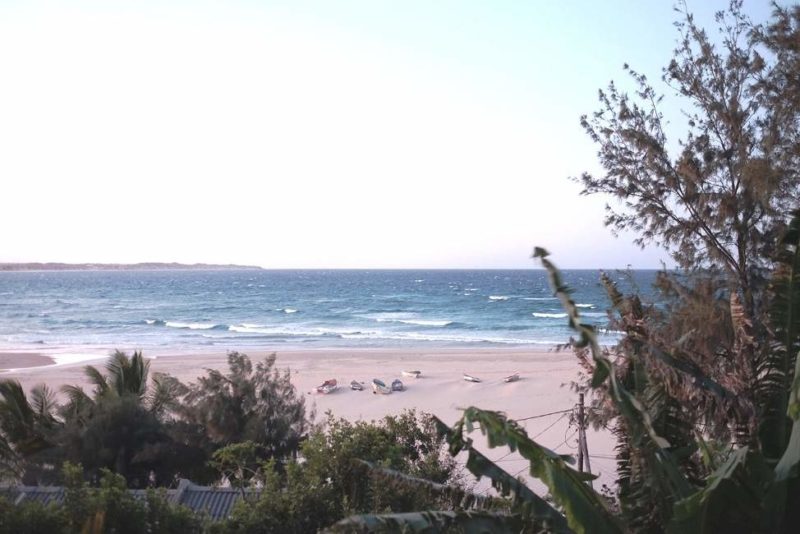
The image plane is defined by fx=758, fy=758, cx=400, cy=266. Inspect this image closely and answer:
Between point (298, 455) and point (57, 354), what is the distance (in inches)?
1314

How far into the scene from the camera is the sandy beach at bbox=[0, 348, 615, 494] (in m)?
21.5

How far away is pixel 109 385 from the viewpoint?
16344 mm

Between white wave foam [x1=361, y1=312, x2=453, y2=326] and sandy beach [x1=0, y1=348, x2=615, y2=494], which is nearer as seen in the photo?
sandy beach [x1=0, y1=348, x2=615, y2=494]

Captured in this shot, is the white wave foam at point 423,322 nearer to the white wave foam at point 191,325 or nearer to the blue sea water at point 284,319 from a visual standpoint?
the blue sea water at point 284,319

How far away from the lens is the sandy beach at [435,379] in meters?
21.5

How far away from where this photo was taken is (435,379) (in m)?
32.2

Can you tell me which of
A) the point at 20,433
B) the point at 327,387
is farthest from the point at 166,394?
the point at 327,387

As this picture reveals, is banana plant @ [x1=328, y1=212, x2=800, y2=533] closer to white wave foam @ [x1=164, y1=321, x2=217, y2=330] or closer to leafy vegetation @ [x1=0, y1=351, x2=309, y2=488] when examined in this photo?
leafy vegetation @ [x1=0, y1=351, x2=309, y2=488]

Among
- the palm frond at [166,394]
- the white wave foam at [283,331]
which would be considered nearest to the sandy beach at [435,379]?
the palm frond at [166,394]

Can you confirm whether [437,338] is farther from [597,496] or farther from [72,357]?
[597,496]

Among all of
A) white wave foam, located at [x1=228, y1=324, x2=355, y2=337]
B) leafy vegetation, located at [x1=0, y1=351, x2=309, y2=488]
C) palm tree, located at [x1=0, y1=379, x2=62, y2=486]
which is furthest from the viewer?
white wave foam, located at [x1=228, y1=324, x2=355, y2=337]

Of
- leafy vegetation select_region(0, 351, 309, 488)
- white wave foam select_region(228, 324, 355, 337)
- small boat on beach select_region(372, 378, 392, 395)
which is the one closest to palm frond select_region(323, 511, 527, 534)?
leafy vegetation select_region(0, 351, 309, 488)

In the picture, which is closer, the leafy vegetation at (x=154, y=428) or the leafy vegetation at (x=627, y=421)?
the leafy vegetation at (x=627, y=421)

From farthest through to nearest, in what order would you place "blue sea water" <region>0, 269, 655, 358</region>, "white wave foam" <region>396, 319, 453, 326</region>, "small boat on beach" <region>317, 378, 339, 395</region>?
"white wave foam" <region>396, 319, 453, 326</region>, "blue sea water" <region>0, 269, 655, 358</region>, "small boat on beach" <region>317, 378, 339, 395</region>
